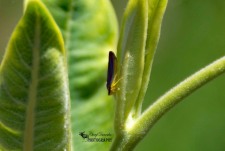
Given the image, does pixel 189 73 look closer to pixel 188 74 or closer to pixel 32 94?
pixel 188 74

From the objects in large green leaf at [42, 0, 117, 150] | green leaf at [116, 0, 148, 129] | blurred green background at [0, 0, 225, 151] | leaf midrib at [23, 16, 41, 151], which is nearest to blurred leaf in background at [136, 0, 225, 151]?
blurred green background at [0, 0, 225, 151]

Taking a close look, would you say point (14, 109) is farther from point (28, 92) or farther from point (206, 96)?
point (206, 96)

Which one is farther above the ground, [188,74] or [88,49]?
[188,74]

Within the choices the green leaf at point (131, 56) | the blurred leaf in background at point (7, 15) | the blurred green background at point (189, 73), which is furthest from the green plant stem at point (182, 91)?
the blurred leaf in background at point (7, 15)

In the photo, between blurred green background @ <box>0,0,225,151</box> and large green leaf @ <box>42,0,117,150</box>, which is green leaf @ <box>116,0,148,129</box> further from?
blurred green background @ <box>0,0,225,151</box>

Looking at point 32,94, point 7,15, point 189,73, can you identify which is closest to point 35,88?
point 32,94

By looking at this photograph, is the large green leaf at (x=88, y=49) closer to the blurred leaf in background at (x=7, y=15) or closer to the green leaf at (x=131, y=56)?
the green leaf at (x=131, y=56)
